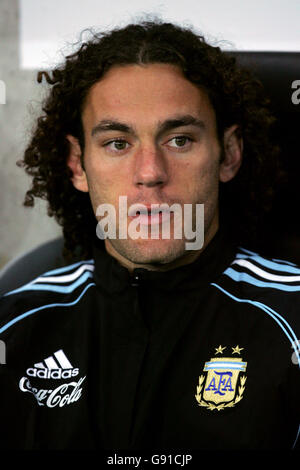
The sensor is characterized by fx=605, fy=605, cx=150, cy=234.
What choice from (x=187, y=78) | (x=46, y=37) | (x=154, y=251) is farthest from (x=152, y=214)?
(x=46, y=37)

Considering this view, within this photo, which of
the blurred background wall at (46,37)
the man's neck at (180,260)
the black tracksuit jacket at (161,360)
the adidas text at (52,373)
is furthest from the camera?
the blurred background wall at (46,37)

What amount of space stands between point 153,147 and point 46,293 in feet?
1.21

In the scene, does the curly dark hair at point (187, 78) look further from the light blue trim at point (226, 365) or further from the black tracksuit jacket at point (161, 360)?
the light blue trim at point (226, 365)

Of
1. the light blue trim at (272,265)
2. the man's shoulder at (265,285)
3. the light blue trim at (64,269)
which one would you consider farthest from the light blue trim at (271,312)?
the light blue trim at (64,269)

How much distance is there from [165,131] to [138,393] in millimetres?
472

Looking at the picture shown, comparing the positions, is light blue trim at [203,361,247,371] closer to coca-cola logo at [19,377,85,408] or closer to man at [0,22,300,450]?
man at [0,22,300,450]

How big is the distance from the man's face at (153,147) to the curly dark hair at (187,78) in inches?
1.7

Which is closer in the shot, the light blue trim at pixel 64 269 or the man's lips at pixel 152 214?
the man's lips at pixel 152 214

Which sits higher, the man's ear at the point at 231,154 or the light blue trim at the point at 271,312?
the man's ear at the point at 231,154

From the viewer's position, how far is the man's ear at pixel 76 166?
1345 mm

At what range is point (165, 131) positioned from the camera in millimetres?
1116

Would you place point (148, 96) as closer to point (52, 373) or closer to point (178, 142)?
point (178, 142)

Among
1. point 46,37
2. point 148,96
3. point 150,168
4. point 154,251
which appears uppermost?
point 46,37

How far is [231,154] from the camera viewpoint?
1303mm
